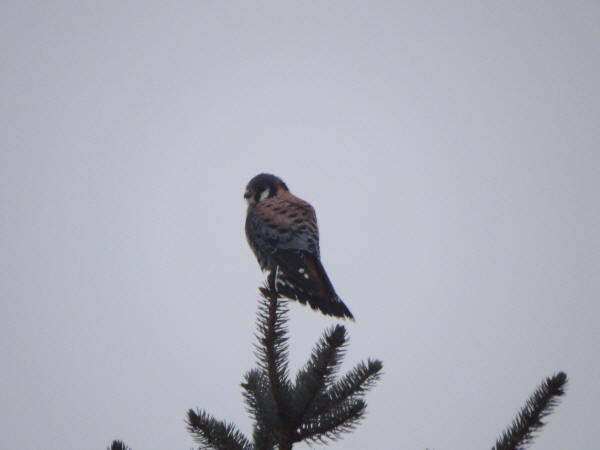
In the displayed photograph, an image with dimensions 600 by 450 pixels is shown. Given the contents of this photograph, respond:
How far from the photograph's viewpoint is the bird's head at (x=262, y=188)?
5027mm

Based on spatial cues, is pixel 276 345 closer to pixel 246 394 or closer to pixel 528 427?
pixel 246 394

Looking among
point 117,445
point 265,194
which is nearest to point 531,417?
point 117,445

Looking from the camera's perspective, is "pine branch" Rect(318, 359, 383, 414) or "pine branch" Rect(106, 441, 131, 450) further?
"pine branch" Rect(318, 359, 383, 414)

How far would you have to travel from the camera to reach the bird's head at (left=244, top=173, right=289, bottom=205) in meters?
5.03

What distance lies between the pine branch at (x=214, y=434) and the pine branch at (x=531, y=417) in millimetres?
982

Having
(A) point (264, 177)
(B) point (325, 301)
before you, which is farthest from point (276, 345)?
(A) point (264, 177)

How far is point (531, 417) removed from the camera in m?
1.72

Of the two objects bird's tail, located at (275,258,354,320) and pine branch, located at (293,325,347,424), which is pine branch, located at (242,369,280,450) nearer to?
pine branch, located at (293,325,347,424)

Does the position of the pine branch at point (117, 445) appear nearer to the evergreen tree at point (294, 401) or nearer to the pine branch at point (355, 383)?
the evergreen tree at point (294, 401)

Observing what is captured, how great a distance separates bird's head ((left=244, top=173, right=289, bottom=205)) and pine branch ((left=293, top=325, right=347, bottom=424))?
3.13 metres

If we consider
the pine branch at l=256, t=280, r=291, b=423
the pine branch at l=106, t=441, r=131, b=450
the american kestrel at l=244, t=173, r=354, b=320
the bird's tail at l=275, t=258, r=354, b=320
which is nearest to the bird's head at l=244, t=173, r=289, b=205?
the american kestrel at l=244, t=173, r=354, b=320

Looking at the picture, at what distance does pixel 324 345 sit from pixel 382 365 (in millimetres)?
271

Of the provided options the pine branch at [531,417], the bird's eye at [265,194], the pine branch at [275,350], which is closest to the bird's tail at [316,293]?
the pine branch at [275,350]

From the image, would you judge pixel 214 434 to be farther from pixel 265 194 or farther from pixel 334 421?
pixel 265 194
